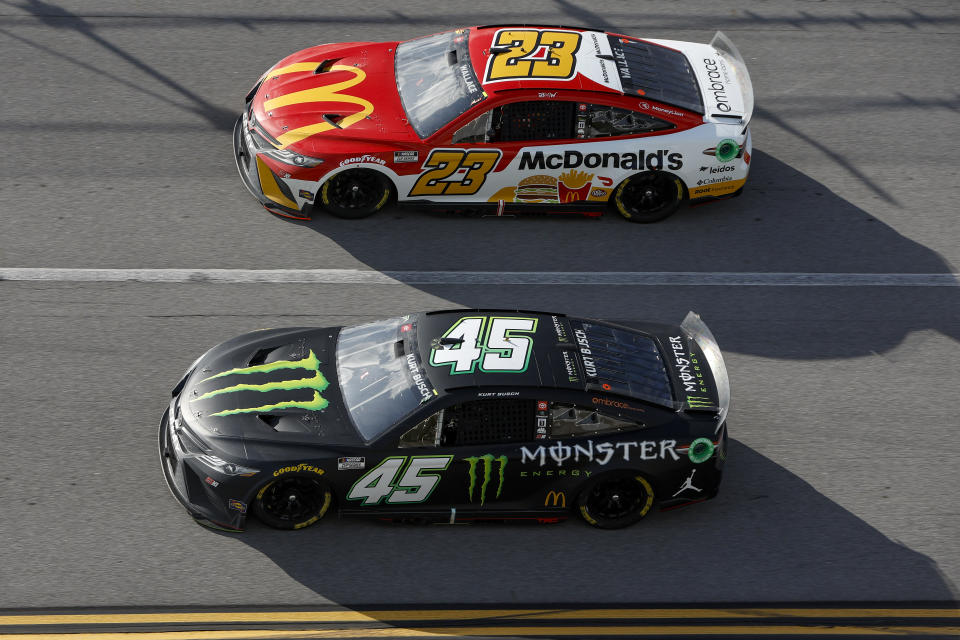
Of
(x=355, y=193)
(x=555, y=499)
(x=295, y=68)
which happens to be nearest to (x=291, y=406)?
(x=555, y=499)

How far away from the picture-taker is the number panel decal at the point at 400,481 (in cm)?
716

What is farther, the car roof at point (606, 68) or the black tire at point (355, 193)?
the black tire at point (355, 193)

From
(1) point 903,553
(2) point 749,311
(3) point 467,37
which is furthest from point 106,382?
(1) point 903,553

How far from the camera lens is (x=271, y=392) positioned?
7539 mm

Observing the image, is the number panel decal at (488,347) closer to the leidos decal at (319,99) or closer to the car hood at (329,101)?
the car hood at (329,101)

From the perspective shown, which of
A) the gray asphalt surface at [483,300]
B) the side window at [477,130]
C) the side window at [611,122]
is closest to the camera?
the gray asphalt surface at [483,300]

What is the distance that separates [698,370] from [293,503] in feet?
9.68

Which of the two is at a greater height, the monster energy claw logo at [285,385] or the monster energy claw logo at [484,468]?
the monster energy claw logo at [285,385]

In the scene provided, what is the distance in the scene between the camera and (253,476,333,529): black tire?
725 cm

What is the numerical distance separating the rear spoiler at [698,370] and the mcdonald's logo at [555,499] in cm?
100

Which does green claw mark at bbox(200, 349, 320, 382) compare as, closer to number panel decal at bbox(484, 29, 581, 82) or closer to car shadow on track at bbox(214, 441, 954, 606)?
car shadow on track at bbox(214, 441, 954, 606)

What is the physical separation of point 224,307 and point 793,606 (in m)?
5.18

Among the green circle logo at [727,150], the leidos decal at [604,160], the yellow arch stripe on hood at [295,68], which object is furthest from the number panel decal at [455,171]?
the green circle logo at [727,150]

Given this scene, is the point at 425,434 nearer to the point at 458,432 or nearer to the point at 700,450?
the point at 458,432
